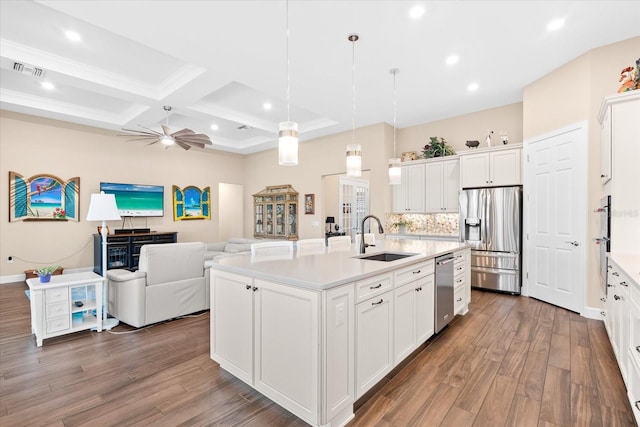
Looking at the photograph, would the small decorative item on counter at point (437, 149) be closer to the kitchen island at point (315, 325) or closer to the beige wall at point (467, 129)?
the beige wall at point (467, 129)

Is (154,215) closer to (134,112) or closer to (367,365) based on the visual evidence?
(134,112)

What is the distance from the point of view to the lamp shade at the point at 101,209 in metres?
3.52

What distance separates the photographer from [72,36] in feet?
11.3

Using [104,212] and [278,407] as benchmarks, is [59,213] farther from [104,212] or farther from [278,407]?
[278,407]

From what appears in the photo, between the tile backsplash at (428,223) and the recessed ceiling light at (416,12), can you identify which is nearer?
the recessed ceiling light at (416,12)

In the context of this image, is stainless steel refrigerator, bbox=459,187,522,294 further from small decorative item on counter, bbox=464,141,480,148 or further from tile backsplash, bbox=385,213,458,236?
small decorative item on counter, bbox=464,141,480,148

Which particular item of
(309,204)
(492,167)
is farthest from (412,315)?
(309,204)

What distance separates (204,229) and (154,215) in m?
1.41

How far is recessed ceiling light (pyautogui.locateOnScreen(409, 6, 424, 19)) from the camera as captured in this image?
2830 mm

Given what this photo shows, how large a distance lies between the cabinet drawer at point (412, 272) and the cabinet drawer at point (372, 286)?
13cm

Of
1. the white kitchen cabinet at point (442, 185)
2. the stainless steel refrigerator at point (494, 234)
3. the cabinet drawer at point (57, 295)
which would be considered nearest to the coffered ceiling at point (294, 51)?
the white kitchen cabinet at point (442, 185)

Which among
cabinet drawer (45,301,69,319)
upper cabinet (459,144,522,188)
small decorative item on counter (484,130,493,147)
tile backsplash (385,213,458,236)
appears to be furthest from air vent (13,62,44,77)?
small decorative item on counter (484,130,493,147)

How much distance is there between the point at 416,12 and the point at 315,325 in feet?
9.95

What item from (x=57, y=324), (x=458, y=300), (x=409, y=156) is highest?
(x=409, y=156)
